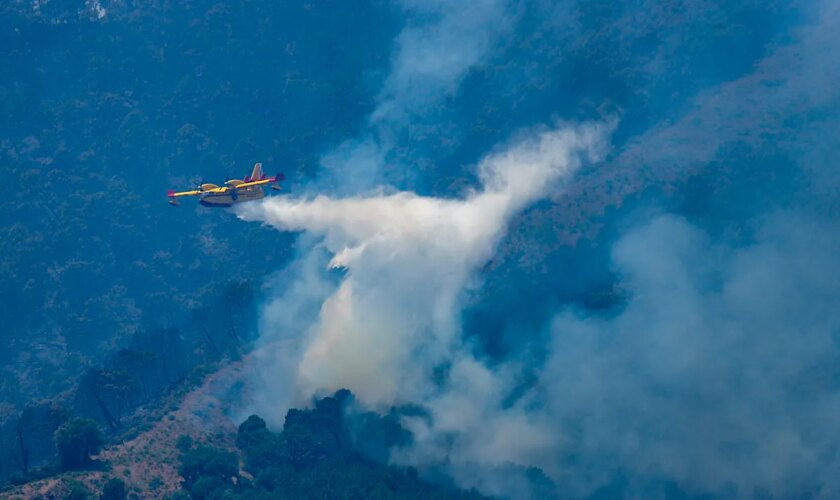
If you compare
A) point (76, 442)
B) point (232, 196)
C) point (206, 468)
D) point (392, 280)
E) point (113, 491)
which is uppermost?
point (232, 196)

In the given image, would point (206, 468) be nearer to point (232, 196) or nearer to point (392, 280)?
point (392, 280)

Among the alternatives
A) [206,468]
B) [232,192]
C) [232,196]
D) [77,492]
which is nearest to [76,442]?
[77,492]

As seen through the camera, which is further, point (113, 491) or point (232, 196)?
point (232, 196)

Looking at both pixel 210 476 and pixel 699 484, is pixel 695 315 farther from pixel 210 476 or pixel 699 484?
pixel 210 476

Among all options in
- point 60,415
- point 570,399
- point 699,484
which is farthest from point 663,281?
point 60,415

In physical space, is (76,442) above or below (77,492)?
above

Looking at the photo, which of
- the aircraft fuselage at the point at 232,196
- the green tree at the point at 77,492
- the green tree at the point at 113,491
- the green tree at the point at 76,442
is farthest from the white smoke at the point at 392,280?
the green tree at the point at 77,492
